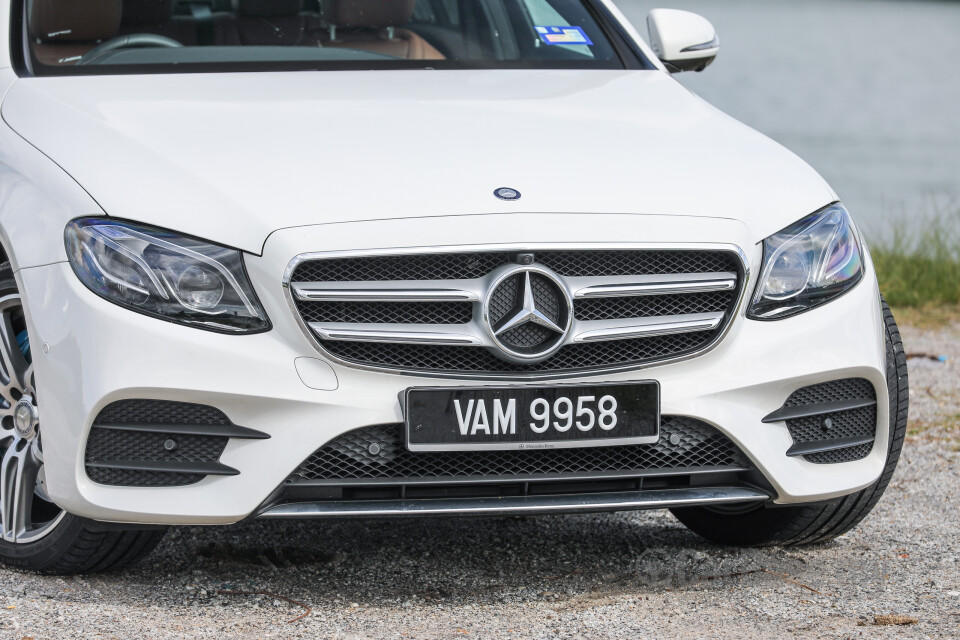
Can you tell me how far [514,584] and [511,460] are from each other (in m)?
0.50

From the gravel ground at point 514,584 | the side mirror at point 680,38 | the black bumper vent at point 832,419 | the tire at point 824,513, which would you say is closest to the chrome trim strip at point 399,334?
the gravel ground at point 514,584

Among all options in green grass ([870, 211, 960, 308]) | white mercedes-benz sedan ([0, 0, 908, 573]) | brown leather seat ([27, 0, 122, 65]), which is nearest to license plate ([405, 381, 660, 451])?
white mercedes-benz sedan ([0, 0, 908, 573])

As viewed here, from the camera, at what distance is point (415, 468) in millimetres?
3033

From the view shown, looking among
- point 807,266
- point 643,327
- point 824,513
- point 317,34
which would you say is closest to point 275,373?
point 643,327

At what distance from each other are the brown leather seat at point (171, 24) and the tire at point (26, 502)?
4.45 ft

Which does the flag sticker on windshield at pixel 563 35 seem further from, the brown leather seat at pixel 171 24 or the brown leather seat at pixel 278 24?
the brown leather seat at pixel 171 24

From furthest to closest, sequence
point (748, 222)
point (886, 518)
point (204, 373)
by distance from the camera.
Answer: point (886, 518) < point (748, 222) < point (204, 373)

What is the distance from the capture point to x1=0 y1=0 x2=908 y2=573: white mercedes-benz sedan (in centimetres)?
295

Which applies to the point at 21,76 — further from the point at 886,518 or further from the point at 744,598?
the point at 886,518

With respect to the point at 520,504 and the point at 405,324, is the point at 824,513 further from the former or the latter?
the point at 405,324

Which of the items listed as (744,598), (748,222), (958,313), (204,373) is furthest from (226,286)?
(958,313)

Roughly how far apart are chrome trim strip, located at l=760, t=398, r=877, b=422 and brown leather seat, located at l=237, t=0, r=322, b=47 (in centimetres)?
208

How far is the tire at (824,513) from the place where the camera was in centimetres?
360

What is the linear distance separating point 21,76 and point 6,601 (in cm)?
141
